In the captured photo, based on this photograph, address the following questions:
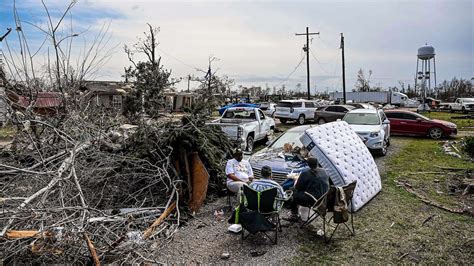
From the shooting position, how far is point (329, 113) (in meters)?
20.9

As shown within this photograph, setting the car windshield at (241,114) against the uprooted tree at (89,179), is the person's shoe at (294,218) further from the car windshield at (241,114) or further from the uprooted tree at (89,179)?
the car windshield at (241,114)

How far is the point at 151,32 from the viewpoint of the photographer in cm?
2362

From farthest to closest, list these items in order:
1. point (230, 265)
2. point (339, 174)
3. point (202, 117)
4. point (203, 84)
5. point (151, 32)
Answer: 1. point (203, 84)
2. point (151, 32)
3. point (202, 117)
4. point (339, 174)
5. point (230, 265)

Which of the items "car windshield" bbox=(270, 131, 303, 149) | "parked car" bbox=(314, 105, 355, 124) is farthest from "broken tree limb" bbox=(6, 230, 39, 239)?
"parked car" bbox=(314, 105, 355, 124)

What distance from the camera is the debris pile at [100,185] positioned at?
4.33 meters

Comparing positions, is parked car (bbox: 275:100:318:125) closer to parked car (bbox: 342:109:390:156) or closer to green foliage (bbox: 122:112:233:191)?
parked car (bbox: 342:109:390:156)

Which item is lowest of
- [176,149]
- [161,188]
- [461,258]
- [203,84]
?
[461,258]

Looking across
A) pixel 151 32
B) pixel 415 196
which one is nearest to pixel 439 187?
pixel 415 196

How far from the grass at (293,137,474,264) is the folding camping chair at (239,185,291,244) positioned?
0.59 m

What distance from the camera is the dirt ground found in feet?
16.1

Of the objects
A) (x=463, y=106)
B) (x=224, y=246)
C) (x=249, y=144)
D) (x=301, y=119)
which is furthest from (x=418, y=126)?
(x=463, y=106)

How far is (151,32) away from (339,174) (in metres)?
20.1

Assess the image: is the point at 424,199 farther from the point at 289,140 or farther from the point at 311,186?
the point at 289,140

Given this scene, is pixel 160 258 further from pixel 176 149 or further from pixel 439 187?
pixel 439 187
